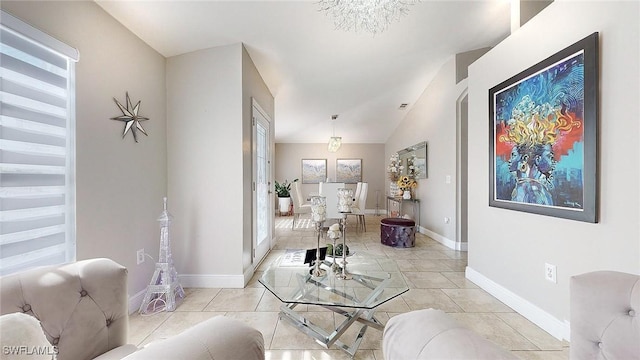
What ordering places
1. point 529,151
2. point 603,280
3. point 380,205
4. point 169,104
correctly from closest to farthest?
point 603,280 → point 529,151 → point 169,104 → point 380,205

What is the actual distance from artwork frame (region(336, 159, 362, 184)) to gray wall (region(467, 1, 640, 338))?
17.3 ft

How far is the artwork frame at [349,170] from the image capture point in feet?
26.1

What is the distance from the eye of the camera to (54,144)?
1.54m

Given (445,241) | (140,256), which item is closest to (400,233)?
(445,241)

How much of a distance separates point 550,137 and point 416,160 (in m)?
3.53

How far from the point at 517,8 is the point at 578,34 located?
92 cm

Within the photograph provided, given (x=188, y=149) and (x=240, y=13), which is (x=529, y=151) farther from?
(x=188, y=149)

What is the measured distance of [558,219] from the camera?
5.80 ft

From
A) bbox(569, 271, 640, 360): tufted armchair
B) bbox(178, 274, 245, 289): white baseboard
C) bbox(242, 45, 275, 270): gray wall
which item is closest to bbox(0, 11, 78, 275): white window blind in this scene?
bbox(178, 274, 245, 289): white baseboard

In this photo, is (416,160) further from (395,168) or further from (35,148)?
(35,148)

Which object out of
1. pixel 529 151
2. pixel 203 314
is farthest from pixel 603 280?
pixel 203 314

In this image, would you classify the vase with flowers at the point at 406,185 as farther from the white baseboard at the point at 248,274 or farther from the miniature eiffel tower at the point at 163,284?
the miniature eiffel tower at the point at 163,284

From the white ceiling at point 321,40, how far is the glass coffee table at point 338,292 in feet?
7.40

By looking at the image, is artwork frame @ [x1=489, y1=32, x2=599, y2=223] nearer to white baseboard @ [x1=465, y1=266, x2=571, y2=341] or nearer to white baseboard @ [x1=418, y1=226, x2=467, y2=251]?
white baseboard @ [x1=465, y1=266, x2=571, y2=341]
